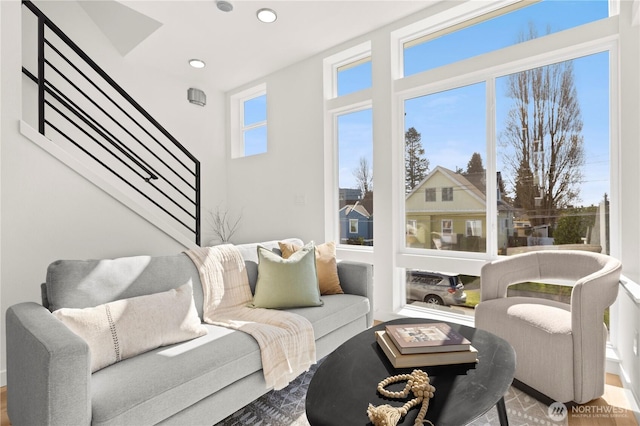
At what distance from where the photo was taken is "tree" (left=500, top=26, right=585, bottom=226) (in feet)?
8.10

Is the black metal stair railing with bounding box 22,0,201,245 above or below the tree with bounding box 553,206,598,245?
above

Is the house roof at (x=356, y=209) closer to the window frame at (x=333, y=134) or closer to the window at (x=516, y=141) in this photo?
the window frame at (x=333, y=134)

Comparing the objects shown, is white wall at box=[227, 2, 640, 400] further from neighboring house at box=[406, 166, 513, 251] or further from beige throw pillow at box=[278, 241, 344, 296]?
beige throw pillow at box=[278, 241, 344, 296]

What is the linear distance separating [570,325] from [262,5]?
10.6ft

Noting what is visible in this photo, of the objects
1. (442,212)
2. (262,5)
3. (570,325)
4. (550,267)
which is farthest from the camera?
→ (442,212)

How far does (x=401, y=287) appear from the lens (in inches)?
132

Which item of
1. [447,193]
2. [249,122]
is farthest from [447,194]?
[249,122]

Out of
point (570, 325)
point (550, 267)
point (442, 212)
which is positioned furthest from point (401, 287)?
point (570, 325)

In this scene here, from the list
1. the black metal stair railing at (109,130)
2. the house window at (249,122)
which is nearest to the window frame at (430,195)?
the black metal stair railing at (109,130)

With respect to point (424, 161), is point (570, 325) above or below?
below

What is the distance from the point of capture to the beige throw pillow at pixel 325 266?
2.58 meters

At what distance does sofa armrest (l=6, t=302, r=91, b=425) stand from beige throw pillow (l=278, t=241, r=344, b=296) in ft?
5.20

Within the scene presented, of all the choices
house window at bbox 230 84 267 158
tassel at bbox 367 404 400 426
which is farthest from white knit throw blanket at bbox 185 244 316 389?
house window at bbox 230 84 267 158

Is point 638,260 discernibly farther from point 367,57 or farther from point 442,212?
point 367,57
